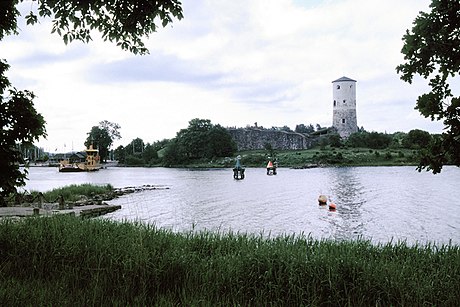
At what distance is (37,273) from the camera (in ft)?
21.0

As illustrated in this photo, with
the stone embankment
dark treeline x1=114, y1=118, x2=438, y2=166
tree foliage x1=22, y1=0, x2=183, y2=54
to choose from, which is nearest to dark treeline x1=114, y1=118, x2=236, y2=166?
dark treeline x1=114, y1=118, x2=438, y2=166

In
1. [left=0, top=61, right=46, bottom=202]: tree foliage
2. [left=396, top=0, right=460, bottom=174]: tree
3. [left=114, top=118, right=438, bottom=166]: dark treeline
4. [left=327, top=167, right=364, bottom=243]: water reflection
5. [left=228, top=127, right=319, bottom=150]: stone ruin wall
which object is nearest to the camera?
[left=396, top=0, right=460, bottom=174]: tree

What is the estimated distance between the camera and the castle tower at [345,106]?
390 feet

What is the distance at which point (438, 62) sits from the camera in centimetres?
560

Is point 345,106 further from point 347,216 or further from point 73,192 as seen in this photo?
point 347,216

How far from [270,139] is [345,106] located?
2463cm

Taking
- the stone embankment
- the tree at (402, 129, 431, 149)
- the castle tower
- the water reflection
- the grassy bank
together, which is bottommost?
the water reflection

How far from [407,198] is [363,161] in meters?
61.0

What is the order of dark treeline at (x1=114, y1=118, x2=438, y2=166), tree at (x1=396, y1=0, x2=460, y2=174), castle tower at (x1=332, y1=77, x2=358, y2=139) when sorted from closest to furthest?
tree at (x1=396, y1=0, x2=460, y2=174)
dark treeline at (x1=114, y1=118, x2=438, y2=166)
castle tower at (x1=332, y1=77, x2=358, y2=139)

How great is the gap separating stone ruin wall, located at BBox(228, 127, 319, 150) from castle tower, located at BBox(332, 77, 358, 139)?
850 centimetres

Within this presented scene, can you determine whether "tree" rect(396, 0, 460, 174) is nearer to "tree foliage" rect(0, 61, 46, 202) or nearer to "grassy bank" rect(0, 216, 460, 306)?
"grassy bank" rect(0, 216, 460, 306)

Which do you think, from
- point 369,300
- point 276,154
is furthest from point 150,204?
point 276,154

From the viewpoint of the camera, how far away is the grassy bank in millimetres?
5363

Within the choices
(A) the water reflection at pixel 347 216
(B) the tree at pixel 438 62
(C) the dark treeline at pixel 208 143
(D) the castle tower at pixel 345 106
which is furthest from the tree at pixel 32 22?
(D) the castle tower at pixel 345 106
